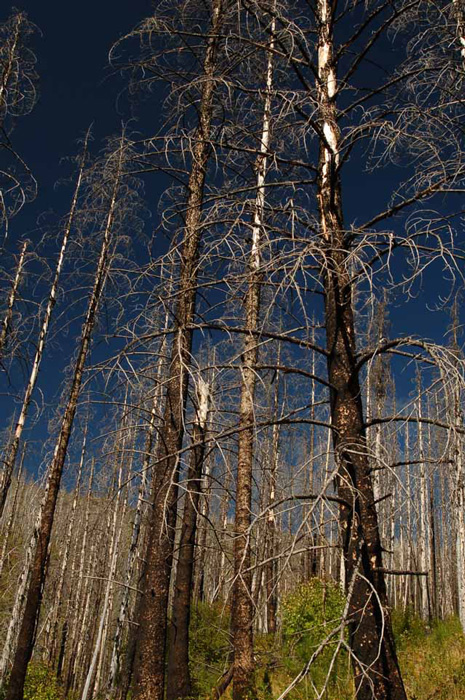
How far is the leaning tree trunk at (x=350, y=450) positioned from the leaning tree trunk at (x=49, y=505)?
232 inches

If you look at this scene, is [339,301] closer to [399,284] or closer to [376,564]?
[399,284]

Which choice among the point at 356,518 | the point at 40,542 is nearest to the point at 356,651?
the point at 356,518

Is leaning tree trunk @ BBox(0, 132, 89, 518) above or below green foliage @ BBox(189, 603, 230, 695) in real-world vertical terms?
above

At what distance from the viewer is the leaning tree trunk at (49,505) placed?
9.20 m

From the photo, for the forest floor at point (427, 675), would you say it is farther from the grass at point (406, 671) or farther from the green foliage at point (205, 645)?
the green foliage at point (205, 645)

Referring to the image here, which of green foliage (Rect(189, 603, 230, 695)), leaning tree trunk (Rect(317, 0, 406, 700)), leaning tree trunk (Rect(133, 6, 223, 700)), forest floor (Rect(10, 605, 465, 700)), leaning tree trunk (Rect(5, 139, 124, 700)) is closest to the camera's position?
leaning tree trunk (Rect(317, 0, 406, 700))

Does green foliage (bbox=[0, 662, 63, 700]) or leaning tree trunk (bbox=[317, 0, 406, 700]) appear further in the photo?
green foliage (bbox=[0, 662, 63, 700])

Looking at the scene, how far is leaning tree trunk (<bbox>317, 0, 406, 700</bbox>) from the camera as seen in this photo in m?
2.16

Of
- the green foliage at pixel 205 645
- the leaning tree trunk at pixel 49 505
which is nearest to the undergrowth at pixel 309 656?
the green foliage at pixel 205 645

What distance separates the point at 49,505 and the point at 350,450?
29.6ft

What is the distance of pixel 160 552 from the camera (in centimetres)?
479

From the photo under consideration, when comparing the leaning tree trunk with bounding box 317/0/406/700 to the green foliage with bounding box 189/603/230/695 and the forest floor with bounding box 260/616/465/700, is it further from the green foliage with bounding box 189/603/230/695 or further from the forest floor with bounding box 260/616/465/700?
the green foliage with bounding box 189/603/230/695

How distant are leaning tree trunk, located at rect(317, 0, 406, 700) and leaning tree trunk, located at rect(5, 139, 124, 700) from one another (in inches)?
232

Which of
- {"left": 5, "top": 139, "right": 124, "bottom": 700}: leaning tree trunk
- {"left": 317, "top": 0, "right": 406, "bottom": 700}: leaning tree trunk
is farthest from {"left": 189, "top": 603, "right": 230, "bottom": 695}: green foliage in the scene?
{"left": 317, "top": 0, "right": 406, "bottom": 700}: leaning tree trunk
